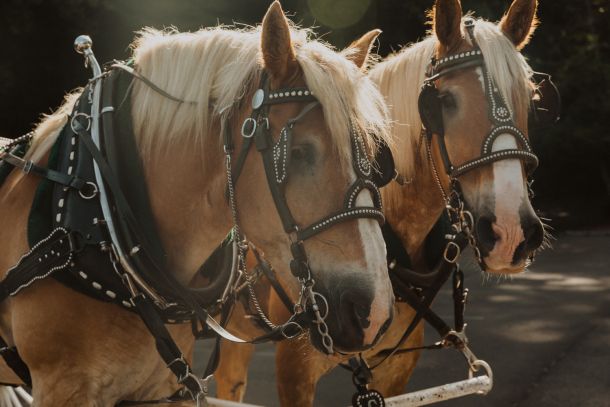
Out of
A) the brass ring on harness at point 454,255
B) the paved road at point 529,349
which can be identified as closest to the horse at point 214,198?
the brass ring on harness at point 454,255

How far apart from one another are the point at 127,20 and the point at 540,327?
18.4 ft

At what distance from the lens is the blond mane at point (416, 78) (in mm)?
2646

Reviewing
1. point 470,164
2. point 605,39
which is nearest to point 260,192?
point 470,164

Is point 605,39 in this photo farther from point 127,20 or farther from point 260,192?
point 260,192

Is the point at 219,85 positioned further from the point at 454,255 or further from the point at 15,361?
the point at 454,255

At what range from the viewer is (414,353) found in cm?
314

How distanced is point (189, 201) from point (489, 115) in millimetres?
1102

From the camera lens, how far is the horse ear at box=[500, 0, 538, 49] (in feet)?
9.17

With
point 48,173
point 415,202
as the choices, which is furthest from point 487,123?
point 48,173

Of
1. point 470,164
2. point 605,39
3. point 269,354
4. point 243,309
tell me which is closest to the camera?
point 470,164

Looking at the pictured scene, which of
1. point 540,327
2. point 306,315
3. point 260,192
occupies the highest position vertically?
point 260,192

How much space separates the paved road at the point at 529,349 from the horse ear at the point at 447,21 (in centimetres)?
126

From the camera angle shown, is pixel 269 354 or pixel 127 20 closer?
pixel 269 354

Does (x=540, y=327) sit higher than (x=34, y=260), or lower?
lower
